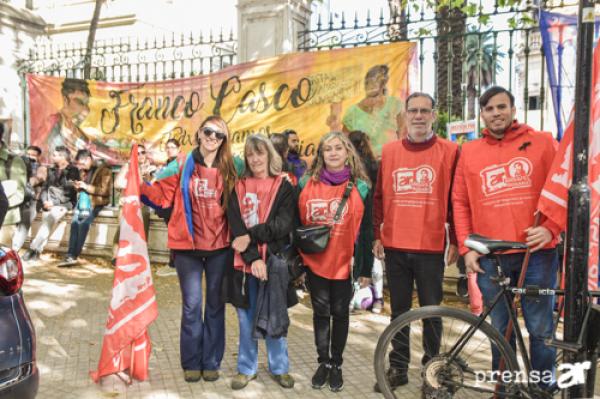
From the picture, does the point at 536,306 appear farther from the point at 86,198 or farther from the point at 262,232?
the point at 86,198

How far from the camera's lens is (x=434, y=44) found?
7301 mm

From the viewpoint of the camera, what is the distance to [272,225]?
12.7ft

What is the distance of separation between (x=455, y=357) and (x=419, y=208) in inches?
40.7

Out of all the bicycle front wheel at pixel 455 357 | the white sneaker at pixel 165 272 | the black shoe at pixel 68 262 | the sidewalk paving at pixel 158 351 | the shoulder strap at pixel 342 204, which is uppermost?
the shoulder strap at pixel 342 204

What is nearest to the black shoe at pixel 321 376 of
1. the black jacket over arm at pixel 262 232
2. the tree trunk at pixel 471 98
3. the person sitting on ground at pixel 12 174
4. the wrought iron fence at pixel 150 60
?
the black jacket over arm at pixel 262 232

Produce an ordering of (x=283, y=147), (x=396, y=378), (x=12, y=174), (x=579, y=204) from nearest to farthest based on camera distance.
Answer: (x=579, y=204)
(x=396, y=378)
(x=12, y=174)
(x=283, y=147)

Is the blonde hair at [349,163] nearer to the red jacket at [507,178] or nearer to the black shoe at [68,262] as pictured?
the red jacket at [507,178]

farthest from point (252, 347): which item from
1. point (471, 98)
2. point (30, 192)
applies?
point (471, 98)

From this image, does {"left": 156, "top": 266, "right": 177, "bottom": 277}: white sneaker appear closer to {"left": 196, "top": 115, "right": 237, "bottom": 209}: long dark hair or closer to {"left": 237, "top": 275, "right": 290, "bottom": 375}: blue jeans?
{"left": 237, "top": 275, "right": 290, "bottom": 375}: blue jeans

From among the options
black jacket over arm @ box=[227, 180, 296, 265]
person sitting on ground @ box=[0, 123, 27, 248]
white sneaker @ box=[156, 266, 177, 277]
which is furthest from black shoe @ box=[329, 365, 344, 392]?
white sneaker @ box=[156, 266, 177, 277]

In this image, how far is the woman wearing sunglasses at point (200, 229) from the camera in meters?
3.95

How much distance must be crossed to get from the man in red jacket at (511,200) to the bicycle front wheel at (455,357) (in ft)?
0.43

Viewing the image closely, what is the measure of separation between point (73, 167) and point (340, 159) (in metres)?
6.94

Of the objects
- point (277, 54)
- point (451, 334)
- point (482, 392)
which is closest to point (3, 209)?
point (451, 334)
